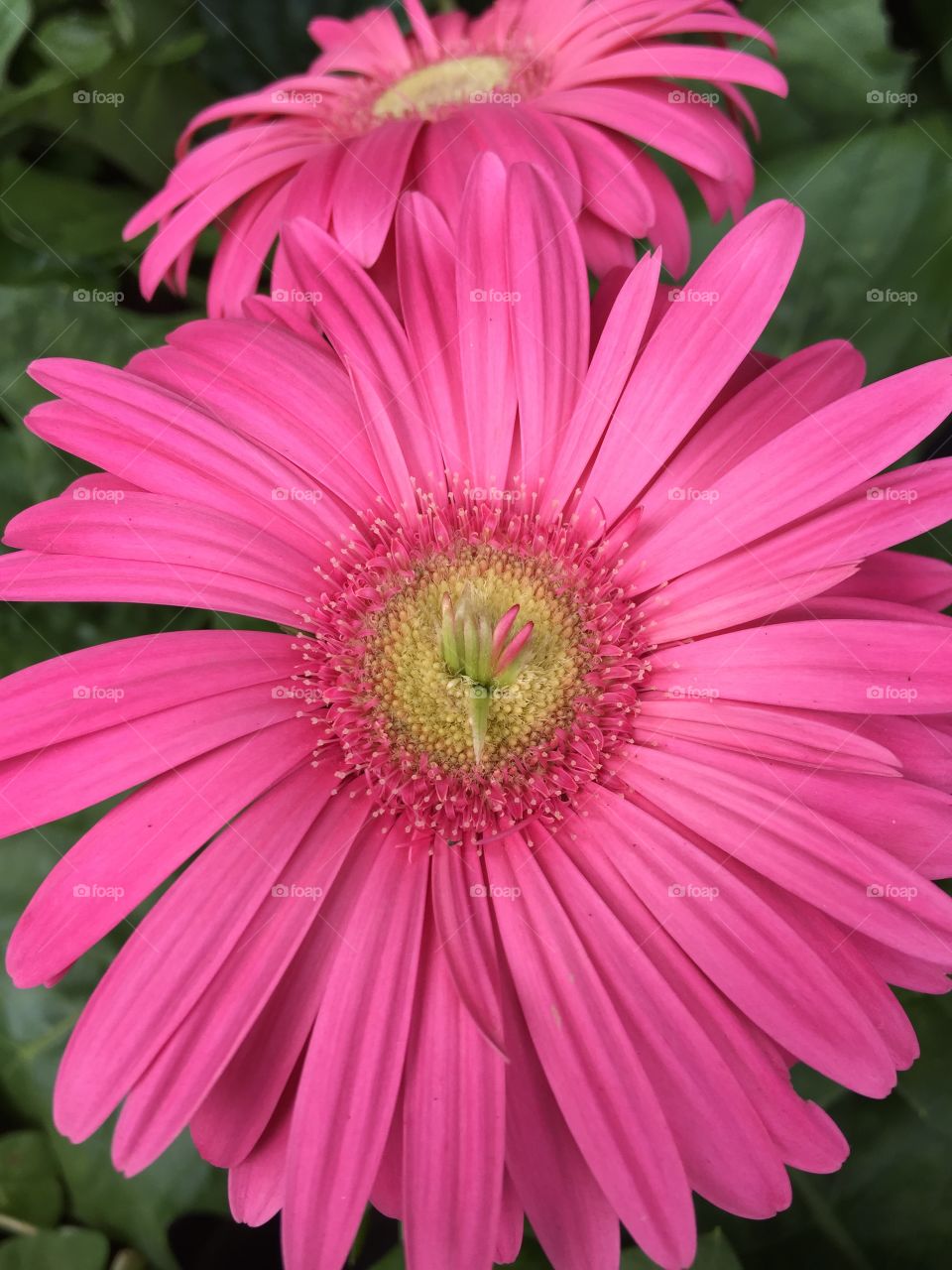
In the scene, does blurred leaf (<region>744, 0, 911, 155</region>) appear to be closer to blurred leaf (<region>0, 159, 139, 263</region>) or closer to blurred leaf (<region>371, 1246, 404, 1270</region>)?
blurred leaf (<region>0, 159, 139, 263</region>)

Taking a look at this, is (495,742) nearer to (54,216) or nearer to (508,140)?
(508,140)

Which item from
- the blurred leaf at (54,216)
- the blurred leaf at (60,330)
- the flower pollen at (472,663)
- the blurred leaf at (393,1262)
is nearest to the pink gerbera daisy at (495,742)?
the flower pollen at (472,663)

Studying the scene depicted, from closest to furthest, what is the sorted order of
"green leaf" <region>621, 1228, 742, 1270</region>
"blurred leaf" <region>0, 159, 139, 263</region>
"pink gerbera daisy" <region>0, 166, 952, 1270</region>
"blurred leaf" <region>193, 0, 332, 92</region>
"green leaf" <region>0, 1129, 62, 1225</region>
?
"pink gerbera daisy" <region>0, 166, 952, 1270</region>
"green leaf" <region>621, 1228, 742, 1270</region>
"green leaf" <region>0, 1129, 62, 1225</region>
"blurred leaf" <region>0, 159, 139, 263</region>
"blurred leaf" <region>193, 0, 332, 92</region>

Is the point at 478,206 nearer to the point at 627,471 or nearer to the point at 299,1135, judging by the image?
the point at 627,471

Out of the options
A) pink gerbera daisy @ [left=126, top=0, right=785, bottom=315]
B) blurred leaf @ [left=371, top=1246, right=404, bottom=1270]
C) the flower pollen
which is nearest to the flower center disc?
pink gerbera daisy @ [left=126, top=0, right=785, bottom=315]

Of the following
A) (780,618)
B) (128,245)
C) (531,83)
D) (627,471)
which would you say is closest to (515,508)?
(627,471)

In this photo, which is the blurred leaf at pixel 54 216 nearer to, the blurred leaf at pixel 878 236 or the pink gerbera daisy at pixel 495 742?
the pink gerbera daisy at pixel 495 742

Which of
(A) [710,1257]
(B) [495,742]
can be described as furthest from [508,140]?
(A) [710,1257]
